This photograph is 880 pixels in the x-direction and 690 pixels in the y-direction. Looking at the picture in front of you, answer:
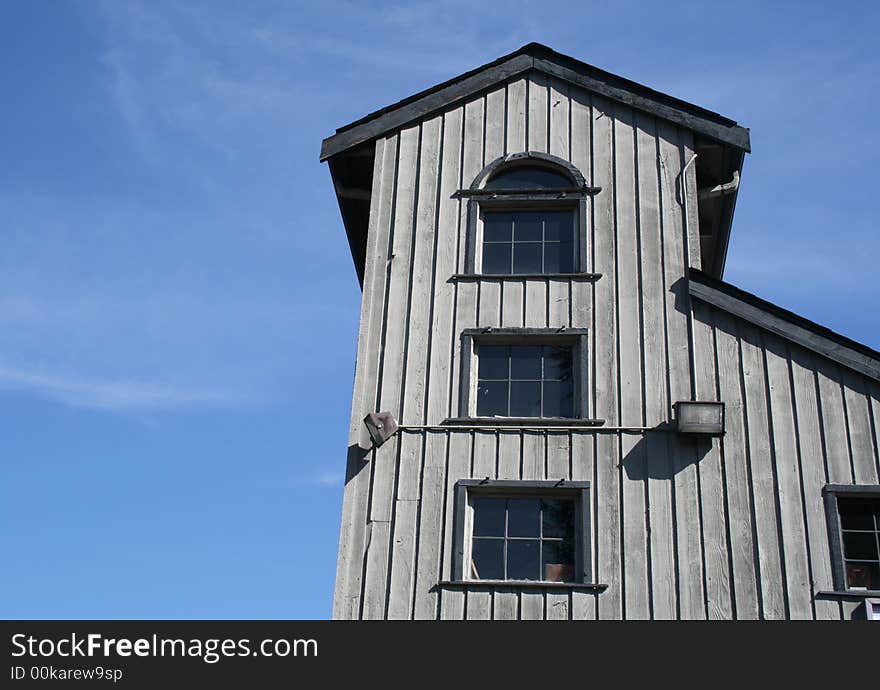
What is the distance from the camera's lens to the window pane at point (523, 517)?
49.7 feet

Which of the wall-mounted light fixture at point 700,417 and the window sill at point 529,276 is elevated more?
the window sill at point 529,276

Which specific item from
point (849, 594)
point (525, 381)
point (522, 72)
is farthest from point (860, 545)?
point (522, 72)

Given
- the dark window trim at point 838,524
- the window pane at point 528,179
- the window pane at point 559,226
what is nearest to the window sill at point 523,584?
the dark window trim at point 838,524

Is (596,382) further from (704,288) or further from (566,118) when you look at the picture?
(566,118)

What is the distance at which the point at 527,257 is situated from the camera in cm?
1767

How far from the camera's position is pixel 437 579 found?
1475cm

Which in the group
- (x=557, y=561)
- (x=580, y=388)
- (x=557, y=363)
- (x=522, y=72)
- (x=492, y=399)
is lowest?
(x=557, y=561)

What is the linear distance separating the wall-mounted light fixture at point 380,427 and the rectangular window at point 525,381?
1.29 meters

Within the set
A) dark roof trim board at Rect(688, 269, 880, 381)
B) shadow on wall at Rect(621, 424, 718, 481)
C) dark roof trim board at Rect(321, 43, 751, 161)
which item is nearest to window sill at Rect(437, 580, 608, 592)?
shadow on wall at Rect(621, 424, 718, 481)

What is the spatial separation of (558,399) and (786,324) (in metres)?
3.35

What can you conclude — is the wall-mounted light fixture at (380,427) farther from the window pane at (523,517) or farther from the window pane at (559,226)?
the window pane at (559,226)

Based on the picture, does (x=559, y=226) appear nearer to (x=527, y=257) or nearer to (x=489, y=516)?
(x=527, y=257)
